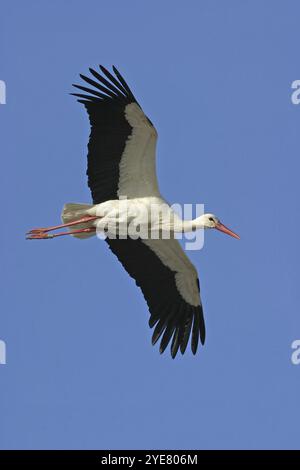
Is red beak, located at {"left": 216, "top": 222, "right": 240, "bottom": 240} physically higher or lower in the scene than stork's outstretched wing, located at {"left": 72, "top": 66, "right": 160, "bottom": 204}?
lower

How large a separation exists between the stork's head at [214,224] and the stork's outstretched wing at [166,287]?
523 millimetres

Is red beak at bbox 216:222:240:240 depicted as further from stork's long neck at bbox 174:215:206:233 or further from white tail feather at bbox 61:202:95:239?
white tail feather at bbox 61:202:95:239

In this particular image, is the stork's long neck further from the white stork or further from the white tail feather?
the white tail feather

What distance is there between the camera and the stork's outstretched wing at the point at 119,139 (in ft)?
54.1

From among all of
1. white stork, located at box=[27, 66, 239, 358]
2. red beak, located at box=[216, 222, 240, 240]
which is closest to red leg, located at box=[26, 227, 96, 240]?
white stork, located at box=[27, 66, 239, 358]

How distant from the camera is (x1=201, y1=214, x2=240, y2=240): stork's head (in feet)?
56.4

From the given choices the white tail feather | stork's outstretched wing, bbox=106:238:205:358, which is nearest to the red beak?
stork's outstretched wing, bbox=106:238:205:358

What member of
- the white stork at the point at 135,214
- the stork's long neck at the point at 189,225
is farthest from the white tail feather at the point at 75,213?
the stork's long neck at the point at 189,225

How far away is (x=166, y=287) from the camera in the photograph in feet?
57.6

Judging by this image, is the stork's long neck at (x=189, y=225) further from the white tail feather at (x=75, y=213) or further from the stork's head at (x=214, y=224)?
the white tail feather at (x=75, y=213)

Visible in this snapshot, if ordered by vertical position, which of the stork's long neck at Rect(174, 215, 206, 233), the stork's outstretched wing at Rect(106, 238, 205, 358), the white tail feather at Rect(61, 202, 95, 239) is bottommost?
the stork's outstretched wing at Rect(106, 238, 205, 358)

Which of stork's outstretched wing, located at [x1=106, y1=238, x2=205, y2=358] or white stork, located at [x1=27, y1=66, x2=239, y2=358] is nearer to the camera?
white stork, located at [x1=27, y1=66, x2=239, y2=358]

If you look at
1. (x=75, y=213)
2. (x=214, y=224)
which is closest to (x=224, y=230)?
(x=214, y=224)

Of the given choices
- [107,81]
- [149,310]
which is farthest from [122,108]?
[149,310]
